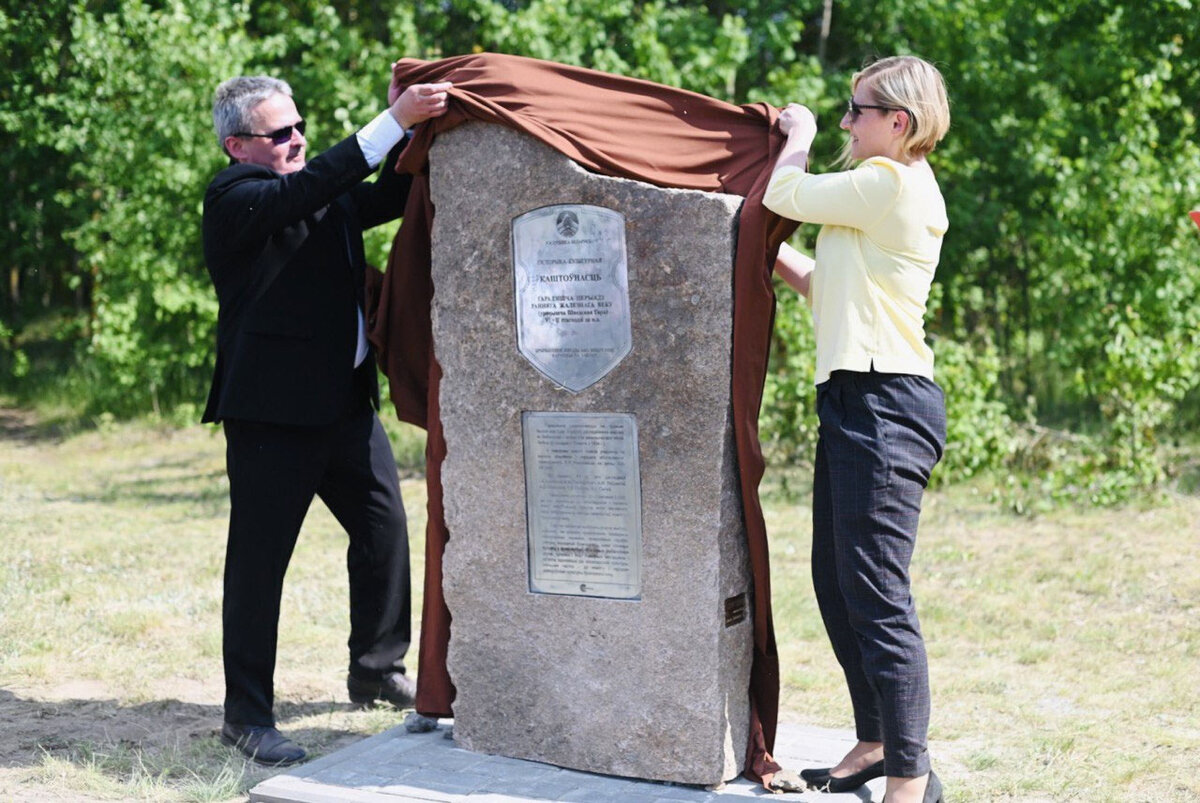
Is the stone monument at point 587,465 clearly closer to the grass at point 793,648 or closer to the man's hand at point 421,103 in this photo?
the man's hand at point 421,103

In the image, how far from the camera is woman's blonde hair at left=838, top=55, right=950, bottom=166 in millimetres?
3232

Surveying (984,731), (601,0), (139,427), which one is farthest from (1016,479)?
(139,427)

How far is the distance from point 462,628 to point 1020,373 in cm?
973

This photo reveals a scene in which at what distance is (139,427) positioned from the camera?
42.4ft

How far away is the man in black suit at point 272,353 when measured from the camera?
3.99m

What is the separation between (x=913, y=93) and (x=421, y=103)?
137 cm

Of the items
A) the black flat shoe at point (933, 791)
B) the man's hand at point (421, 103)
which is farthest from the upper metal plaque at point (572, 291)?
the black flat shoe at point (933, 791)

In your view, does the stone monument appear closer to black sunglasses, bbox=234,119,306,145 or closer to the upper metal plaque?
the upper metal plaque

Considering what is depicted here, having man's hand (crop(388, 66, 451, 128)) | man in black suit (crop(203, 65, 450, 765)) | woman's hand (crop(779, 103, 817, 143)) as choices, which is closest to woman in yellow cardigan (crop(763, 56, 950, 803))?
woman's hand (crop(779, 103, 817, 143))

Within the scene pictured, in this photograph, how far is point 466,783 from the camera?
141 inches

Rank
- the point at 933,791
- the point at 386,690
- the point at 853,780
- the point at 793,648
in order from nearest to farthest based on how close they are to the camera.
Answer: the point at 933,791 → the point at 853,780 → the point at 386,690 → the point at 793,648

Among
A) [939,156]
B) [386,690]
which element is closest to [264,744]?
[386,690]

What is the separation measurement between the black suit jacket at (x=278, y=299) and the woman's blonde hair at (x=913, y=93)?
155cm

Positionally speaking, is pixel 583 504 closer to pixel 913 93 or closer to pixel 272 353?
pixel 272 353
